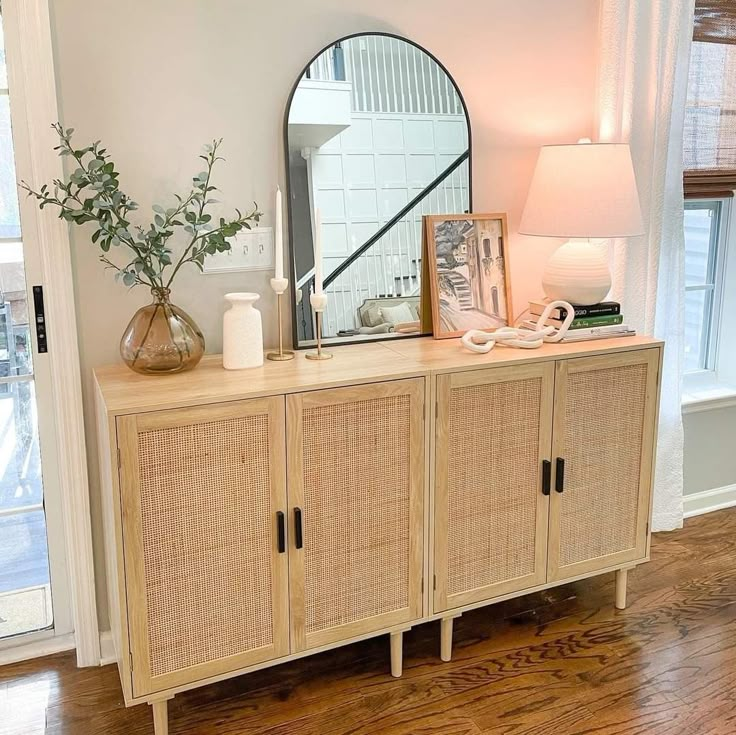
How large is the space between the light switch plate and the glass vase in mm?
247

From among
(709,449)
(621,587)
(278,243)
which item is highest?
(278,243)

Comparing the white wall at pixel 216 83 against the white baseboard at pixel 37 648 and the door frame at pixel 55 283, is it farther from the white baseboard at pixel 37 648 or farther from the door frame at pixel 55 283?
the white baseboard at pixel 37 648

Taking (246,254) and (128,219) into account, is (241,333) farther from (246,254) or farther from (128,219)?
(128,219)

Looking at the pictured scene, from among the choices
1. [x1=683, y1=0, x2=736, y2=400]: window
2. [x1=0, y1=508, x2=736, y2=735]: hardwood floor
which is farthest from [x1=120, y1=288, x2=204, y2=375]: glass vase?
[x1=683, y1=0, x2=736, y2=400]: window

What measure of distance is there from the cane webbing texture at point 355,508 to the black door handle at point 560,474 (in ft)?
1.57

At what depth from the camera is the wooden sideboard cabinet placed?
1858 millimetres

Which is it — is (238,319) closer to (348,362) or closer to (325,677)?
(348,362)

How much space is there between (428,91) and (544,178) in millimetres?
427

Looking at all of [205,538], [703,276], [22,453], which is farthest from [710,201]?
[22,453]

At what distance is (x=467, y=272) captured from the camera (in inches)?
97.7

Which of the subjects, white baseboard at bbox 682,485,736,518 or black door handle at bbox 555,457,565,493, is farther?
white baseboard at bbox 682,485,736,518

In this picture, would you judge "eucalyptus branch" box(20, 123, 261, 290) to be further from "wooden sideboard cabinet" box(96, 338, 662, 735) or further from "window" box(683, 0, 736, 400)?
"window" box(683, 0, 736, 400)

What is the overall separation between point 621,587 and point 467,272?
3.63 ft

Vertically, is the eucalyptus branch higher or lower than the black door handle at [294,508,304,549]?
higher
